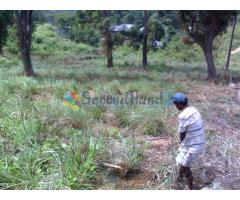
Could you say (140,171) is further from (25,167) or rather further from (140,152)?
(25,167)

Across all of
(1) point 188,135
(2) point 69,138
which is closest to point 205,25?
(2) point 69,138

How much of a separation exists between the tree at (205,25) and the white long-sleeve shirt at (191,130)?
1146 cm

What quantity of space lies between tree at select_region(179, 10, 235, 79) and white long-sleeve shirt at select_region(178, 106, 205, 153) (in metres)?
11.5

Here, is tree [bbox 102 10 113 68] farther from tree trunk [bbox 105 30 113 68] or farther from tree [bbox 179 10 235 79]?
tree [bbox 179 10 235 79]

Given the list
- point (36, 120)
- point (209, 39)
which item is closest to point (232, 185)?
point (36, 120)

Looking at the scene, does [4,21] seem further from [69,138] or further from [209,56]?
[69,138]

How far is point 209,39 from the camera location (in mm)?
16125

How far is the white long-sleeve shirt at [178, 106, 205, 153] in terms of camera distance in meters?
4.66

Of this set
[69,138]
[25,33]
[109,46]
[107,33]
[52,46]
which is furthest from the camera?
[52,46]

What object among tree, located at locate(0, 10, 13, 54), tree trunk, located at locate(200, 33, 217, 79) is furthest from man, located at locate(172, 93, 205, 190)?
tree, located at locate(0, 10, 13, 54)

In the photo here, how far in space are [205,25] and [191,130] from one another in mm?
11867

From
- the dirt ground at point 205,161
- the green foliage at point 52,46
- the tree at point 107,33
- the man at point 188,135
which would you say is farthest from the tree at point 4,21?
the man at point 188,135

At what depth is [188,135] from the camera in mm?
4723

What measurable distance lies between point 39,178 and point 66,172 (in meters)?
0.30
